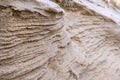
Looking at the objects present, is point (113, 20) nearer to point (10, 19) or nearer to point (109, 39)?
point (109, 39)

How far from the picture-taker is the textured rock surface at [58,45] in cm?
155

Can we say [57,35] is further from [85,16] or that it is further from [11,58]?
[85,16]

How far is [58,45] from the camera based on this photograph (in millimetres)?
2076

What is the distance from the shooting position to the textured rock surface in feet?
5.08

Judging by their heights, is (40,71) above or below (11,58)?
below

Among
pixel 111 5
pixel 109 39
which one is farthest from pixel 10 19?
pixel 111 5

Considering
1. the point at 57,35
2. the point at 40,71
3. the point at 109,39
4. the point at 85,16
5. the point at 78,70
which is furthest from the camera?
the point at 109,39

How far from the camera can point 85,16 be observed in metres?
2.89

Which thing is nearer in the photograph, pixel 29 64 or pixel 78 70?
pixel 29 64

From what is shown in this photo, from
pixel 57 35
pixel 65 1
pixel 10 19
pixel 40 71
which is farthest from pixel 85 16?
pixel 10 19

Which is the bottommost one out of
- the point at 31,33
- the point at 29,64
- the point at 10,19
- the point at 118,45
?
the point at 118,45

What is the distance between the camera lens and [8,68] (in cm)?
151

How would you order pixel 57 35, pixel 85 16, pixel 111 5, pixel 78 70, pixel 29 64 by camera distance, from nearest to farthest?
1. pixel 29 64
2. pixel 57 35
3. pixel 78 70
4. pixel 85 16
5. pixel 111 5

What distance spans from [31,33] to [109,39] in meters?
1.66
